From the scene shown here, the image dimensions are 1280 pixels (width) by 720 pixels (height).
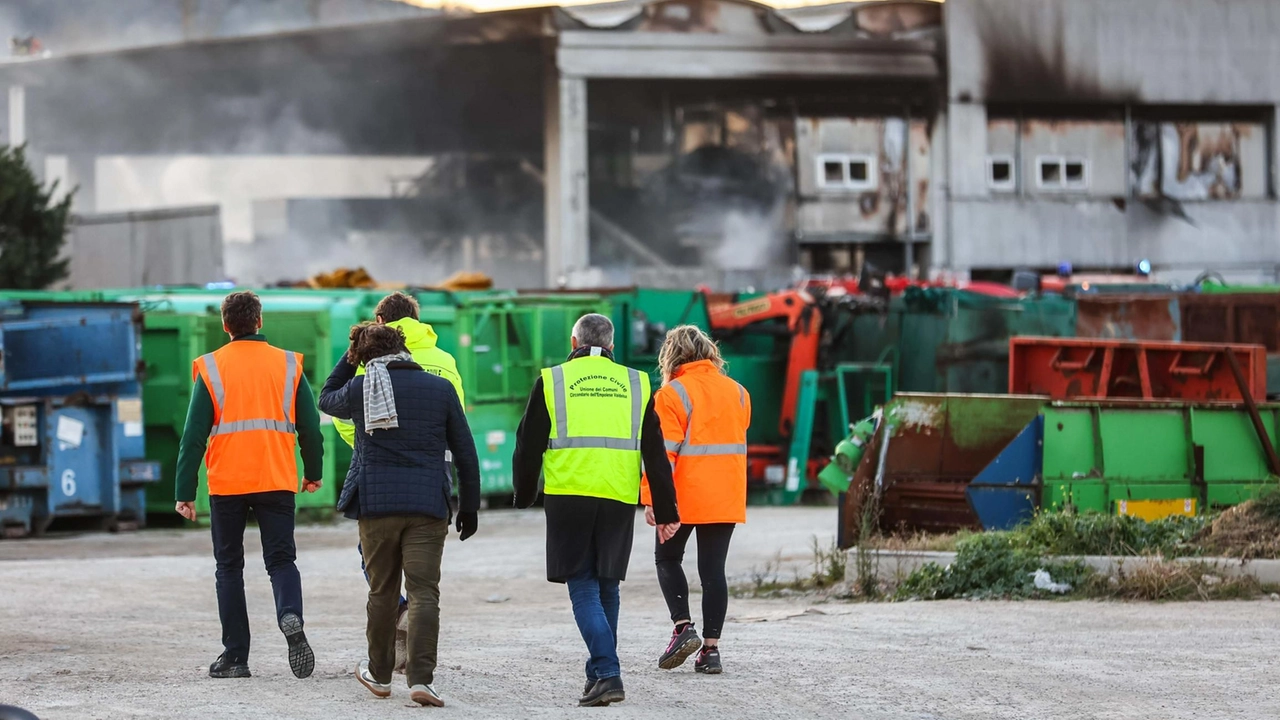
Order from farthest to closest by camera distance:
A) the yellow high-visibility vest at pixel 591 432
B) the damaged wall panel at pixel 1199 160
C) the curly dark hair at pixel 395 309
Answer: the damaged wall panel at pixel 1199 160
the curly dark hair at pixel 395 309
the yellow high-visibility vest at pixel 591 432

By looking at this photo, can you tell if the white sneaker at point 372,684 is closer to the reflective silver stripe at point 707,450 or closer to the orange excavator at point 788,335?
the reflective silver stripe at point 707,450

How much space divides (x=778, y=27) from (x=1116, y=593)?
3047cm

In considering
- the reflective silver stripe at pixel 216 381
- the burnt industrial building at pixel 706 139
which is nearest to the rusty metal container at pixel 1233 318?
the reflective silver stripe at pixel 216 381

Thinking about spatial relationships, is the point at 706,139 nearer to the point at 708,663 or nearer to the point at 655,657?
the point at 655,657

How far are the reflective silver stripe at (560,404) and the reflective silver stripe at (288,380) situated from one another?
A: 1225 mm

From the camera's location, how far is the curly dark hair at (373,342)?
6.75 metres

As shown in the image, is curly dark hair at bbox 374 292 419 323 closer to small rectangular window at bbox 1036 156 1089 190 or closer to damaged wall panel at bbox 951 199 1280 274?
damaged wall panel at bbox 951 199 1280 274

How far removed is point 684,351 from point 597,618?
1.55 meters

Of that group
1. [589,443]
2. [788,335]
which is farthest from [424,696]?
[788,335]

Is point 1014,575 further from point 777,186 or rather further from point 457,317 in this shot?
point 777,186

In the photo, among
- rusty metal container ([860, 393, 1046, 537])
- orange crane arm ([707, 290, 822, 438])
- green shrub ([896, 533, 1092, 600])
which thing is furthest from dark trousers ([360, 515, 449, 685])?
orange crane arm ([707, 290, 822, 438])

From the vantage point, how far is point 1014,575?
33.5 feet

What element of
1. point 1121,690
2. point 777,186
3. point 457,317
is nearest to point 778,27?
point 777,186

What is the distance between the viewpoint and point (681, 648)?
7566 mm
